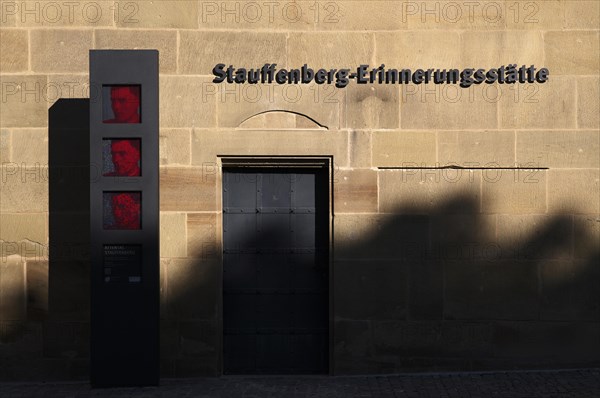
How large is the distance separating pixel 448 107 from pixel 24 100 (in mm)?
5264

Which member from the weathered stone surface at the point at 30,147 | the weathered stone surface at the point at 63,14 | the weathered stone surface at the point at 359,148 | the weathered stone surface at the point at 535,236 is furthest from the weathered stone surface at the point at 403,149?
the weathered stone surface at the point at 30,147

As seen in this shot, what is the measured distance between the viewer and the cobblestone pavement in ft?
27.5

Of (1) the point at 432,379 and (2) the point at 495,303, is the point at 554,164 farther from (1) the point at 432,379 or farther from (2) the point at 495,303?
(1) the point at 432,379

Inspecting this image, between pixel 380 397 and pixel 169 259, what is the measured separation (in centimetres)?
304

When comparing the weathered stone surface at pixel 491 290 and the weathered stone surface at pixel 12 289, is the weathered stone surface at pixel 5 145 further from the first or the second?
the weathered stone surface at pixel 491 290

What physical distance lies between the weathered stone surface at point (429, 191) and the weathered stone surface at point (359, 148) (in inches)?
10.8

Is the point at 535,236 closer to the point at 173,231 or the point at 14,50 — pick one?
the point at 173,231

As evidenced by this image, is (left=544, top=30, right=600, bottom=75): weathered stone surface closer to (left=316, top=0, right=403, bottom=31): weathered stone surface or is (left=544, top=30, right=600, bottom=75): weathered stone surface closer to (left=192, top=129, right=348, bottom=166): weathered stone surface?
(left=316, top=0, right=403, bottom=31): weathered stone surface

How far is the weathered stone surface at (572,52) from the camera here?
9.14 metres

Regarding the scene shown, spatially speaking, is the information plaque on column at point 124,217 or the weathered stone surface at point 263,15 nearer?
the information plaque on column at point 124,217

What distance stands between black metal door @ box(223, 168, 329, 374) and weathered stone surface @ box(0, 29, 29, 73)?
9.39 feet

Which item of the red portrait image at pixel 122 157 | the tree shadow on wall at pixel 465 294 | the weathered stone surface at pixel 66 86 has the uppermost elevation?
the weathered stone surface at pixel 66 86

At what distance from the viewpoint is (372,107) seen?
9.14 metres

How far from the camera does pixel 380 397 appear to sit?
8234 mm
